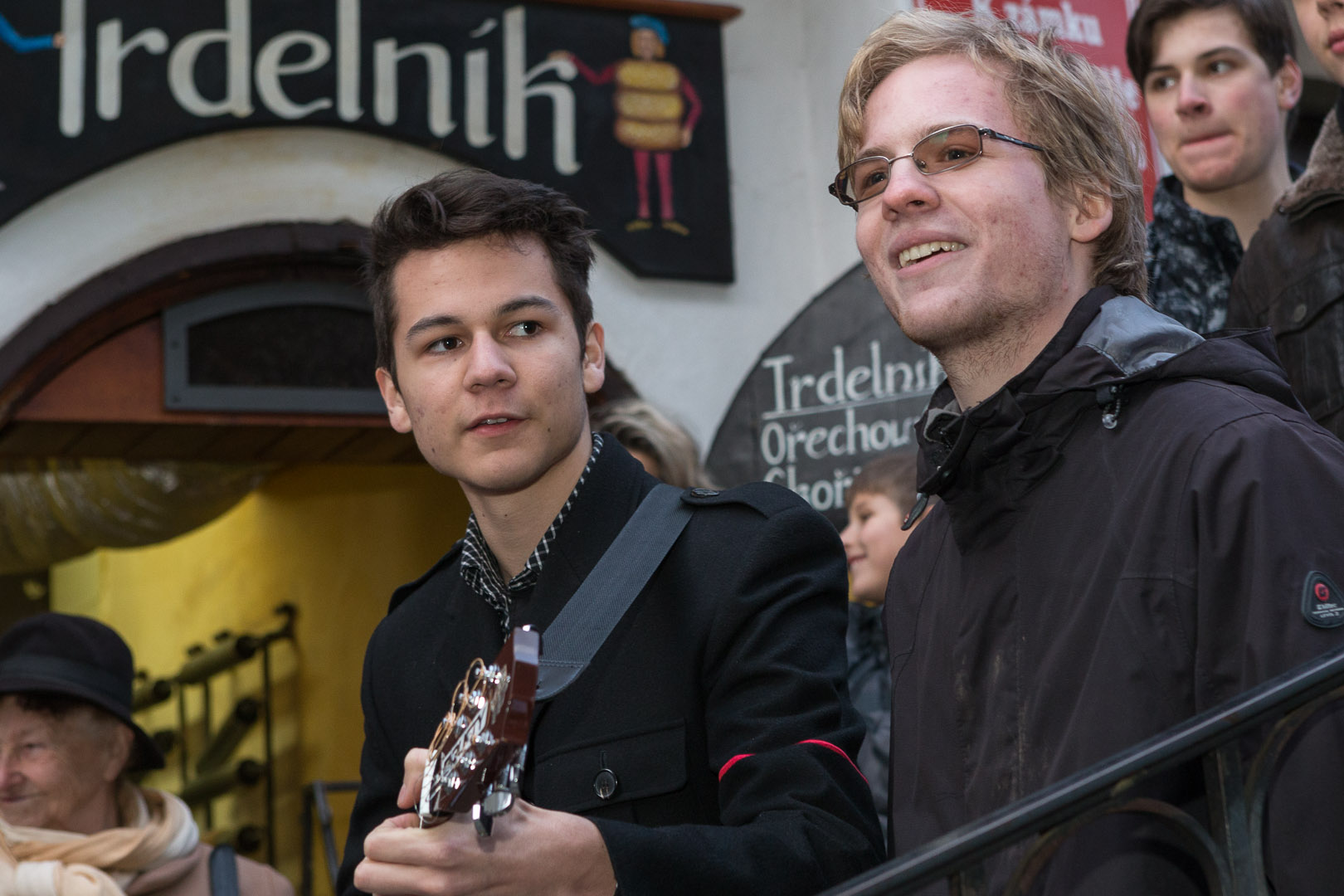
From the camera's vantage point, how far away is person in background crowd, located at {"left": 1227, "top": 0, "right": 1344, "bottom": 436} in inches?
111

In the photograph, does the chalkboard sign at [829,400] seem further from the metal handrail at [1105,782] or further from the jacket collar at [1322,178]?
the metal handrail at [1105,782]

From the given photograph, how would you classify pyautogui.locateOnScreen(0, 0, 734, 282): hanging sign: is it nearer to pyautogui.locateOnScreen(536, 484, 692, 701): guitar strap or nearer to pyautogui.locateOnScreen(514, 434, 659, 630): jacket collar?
pyautogui.locateOnScreen(514, 434, 659, 630): jacket collar

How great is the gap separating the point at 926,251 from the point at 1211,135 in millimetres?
1664

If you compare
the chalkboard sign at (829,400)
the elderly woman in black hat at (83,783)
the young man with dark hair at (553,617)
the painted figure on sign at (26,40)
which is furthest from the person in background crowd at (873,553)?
the painted figure on sign at (26,40)

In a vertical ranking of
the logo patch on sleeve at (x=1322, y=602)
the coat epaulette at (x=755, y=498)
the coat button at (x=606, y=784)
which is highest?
the coat epaulette at (x=755, y=498)

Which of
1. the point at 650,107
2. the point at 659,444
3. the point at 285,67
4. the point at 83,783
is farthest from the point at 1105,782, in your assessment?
the point at 650,107

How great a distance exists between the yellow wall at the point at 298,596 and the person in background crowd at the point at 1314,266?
4419 mm

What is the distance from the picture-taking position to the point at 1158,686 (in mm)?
1621

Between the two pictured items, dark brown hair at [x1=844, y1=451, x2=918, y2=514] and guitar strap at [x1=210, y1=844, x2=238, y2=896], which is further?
dark brown hair at [x1=844, y1=451, x2=918, y2=514]

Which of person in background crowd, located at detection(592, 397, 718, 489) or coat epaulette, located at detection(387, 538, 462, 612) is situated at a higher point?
person in background crowd, located at detection(592, 397, 718, 489)

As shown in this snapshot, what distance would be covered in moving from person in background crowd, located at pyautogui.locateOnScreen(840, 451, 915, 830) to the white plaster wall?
5.51 ft

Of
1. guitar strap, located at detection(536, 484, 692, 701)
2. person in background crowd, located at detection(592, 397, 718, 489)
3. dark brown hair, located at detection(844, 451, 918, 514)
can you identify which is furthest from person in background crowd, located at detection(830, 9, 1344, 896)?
dark brown hair, located at detection(844, 451, 918, 514)

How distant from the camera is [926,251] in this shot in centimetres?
201

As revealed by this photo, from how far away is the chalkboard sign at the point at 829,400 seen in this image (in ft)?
16.8
